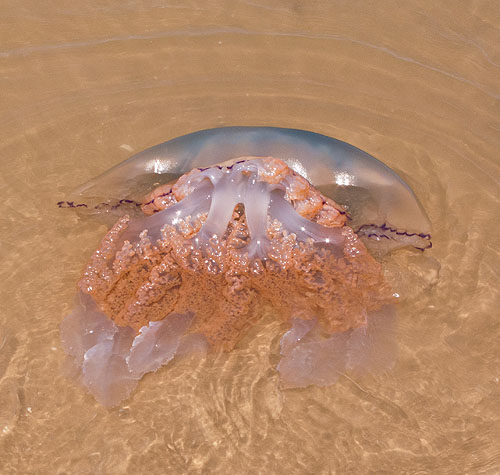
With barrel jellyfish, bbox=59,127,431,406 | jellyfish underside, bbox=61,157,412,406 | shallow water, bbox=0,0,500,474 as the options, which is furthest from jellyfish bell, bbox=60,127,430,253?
shallow water, bbox=0,0,500,474

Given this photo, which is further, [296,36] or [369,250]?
[296,36]

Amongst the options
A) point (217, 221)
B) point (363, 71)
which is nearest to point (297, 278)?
point (217, 221)

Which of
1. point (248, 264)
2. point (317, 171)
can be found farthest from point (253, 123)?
point (248, 264)

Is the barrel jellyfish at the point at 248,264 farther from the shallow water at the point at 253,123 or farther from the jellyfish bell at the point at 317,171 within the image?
the shallow water at the point at 253,123

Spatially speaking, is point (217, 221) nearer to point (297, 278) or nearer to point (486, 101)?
point (297, 278)

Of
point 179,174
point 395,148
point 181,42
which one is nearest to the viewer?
point 179,174

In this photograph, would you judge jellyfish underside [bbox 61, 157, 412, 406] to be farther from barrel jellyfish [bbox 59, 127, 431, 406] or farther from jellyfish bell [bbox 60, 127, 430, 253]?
jellyfish bell [bbox 60, 127, 430, 253]
